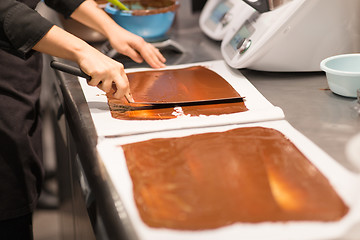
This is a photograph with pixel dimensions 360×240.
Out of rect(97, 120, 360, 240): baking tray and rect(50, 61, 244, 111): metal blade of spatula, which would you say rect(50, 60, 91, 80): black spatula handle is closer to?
rect(50, 61, 244, 111): metal blade of spatula

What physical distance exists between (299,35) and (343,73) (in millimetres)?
239

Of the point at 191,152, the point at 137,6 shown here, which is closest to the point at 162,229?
the point at 191,152

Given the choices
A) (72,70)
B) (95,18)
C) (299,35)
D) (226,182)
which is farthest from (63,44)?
(299,35)

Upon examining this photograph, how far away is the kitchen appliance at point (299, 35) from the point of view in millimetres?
1389

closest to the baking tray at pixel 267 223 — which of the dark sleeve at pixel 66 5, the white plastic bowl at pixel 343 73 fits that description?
the white plastic bowl at pixel 343 73

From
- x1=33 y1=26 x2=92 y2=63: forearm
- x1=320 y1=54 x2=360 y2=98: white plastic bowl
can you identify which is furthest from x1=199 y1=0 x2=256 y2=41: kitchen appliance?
x1=33 y1=26 x2=92 y2=63: forearm

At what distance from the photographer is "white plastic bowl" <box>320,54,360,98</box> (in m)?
1.24

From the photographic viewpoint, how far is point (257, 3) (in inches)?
59.9

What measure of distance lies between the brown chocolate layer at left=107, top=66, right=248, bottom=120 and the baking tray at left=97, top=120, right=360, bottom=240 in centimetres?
13

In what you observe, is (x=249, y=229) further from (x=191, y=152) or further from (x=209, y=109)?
(x=209, y=109)

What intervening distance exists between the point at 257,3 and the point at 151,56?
400mm

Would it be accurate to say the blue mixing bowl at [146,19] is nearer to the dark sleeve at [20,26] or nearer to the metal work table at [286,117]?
the metal work table at [286,117]

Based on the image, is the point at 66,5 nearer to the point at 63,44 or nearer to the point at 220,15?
the point at 63,44

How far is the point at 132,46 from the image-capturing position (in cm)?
165
